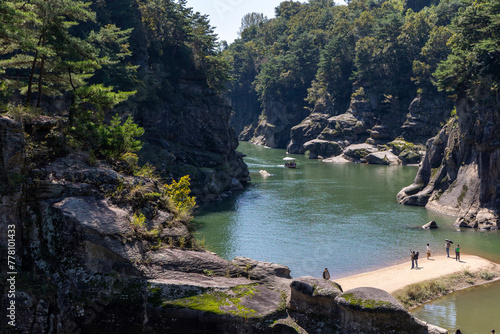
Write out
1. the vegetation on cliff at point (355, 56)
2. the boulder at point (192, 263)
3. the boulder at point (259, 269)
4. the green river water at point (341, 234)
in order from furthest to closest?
the vegetation on cliff at point (355, 56)
the green river water at point (341, 234)
the boulder at point (259, 269)
the boulder at point (192, 263)

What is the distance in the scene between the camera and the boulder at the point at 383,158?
106 m

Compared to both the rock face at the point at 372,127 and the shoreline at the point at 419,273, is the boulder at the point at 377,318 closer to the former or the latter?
the shoreline at the point at 419,273

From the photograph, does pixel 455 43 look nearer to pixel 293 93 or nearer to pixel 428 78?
pixel 428 78

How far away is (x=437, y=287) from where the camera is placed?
30.8 m

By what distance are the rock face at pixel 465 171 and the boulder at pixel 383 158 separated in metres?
44.4

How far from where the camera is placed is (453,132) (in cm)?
5709

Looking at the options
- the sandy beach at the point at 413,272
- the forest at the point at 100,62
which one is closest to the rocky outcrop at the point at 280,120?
the forest at the point at 100,62

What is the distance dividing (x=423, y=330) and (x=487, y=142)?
41.7 metres

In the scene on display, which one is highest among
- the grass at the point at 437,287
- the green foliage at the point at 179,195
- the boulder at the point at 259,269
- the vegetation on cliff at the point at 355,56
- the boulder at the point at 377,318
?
the vegetation on cliff at the point at 355,56

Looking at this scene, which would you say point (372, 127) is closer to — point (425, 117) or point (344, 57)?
point (425, 117)

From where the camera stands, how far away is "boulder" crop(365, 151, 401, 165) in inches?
4168

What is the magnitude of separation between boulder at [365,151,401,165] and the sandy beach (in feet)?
227

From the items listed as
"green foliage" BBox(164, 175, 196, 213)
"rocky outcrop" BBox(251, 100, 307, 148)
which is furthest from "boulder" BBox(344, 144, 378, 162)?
"green foliage" BBox(164, 175, 196, 213)

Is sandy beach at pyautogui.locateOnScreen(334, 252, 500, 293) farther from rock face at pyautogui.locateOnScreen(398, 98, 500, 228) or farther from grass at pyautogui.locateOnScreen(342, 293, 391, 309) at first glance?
grass at pyautogui.locateOnScreen(342, 293, 391, 309)
